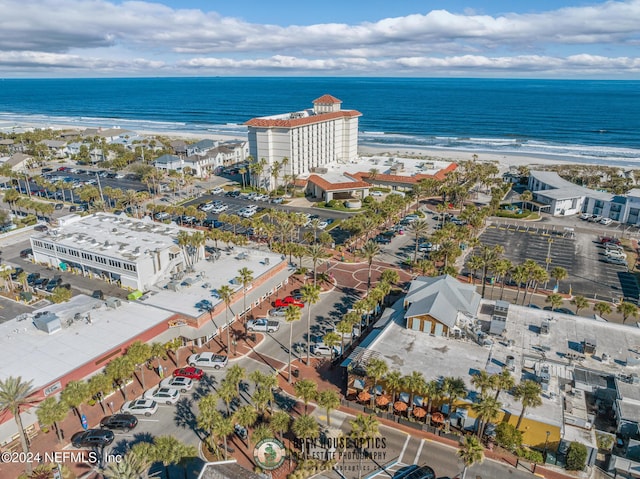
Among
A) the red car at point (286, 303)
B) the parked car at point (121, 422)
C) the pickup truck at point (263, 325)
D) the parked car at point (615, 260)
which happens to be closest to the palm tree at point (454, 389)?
the pickup truck at point (263, 325)

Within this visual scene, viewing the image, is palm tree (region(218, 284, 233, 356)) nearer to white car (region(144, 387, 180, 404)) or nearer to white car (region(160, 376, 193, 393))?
white car (region(160, 376, 193, 393))

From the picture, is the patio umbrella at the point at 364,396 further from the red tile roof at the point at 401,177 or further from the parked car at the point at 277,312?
the red tile roof at the point at 401,177

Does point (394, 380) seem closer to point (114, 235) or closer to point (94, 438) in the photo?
point (94, 438)

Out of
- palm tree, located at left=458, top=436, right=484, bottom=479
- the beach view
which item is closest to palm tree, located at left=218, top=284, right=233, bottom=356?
the beach view

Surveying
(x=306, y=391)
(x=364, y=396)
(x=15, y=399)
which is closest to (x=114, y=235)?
(x=15, y=399)

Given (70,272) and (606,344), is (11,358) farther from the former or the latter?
(606,344)

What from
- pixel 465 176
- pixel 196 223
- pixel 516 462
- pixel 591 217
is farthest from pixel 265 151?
pixel 516 462

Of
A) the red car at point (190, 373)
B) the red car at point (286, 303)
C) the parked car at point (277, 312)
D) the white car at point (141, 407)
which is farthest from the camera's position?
the red car at point (286, 303)
